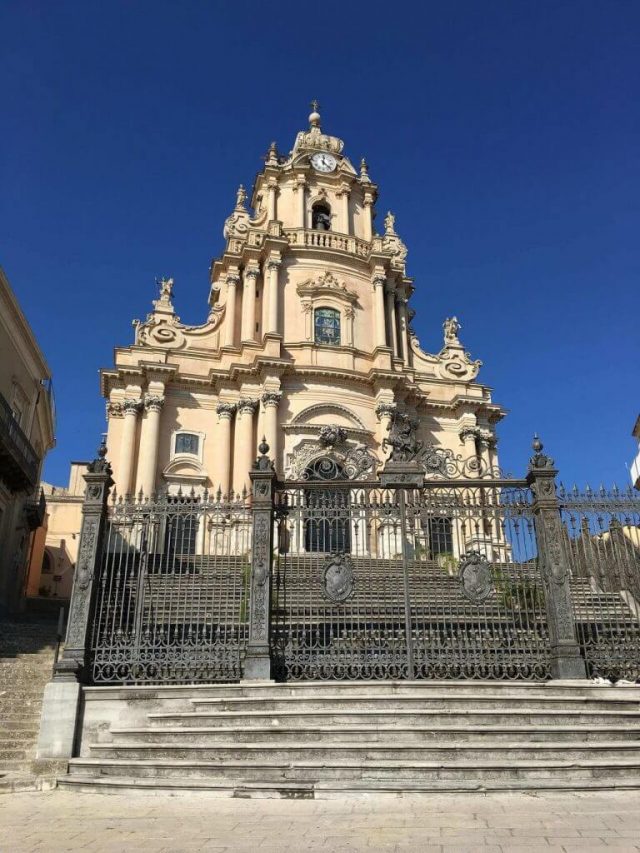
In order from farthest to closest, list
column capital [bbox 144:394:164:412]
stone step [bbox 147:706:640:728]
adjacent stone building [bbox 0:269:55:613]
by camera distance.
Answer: column capital [bbox 144:394:164:412] → adjacent stone building [bbox 0:269:55:613] → stone step [bbox 147:706:640:728]

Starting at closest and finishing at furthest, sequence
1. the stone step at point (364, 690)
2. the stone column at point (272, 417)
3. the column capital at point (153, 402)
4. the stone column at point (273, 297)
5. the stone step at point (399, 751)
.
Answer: the stone step at point (399, 751), the stone step at point (364, 690), the stone column at point (272, 417), the column capital at point (153, 402), the stone column at point (273, 297)

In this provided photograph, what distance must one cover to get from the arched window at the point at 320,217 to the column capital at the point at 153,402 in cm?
1203

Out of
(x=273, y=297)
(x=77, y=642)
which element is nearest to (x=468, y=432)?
(x=273, y=297)

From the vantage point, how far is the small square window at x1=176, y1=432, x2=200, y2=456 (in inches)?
1033

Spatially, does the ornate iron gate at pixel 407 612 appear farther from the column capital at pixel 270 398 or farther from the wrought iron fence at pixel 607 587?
the column capital at pixel 270 398

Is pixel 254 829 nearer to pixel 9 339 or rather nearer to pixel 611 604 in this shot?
pixel 611 604

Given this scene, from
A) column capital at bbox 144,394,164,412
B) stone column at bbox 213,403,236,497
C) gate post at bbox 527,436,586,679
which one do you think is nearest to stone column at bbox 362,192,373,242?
stone column at bbox 213,403,236,497

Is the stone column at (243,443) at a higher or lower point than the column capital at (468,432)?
lower

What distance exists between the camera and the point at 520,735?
8.24 meters

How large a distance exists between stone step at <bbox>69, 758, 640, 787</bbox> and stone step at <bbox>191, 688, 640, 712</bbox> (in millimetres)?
1118

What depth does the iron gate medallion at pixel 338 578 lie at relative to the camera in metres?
10.8

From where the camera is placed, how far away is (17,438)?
21.8m

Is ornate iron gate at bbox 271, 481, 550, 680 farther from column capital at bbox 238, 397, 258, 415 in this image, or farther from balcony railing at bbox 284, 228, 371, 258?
balcony railing at bbox 284, 228, 371, 258

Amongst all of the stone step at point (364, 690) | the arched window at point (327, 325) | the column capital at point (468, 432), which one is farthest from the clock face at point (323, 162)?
the stone step at point (364, 690)
